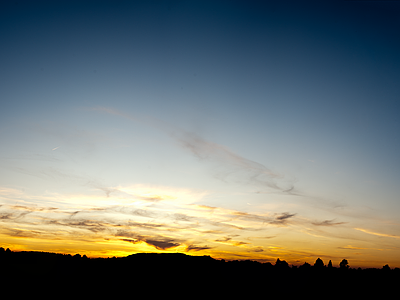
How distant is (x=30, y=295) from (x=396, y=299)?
221m

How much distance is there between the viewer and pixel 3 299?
170m

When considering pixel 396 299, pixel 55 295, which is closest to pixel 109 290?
pixel 55 295

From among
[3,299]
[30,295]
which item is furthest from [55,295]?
[3,299]

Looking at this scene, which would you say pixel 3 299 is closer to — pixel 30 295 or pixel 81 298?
pixel 30 295

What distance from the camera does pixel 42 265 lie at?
199750 millimetres

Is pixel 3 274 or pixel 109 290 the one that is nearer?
pixel 3 274

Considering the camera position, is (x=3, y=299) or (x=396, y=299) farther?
(x=396, y=299)

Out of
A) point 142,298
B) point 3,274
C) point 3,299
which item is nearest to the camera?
point 3,299

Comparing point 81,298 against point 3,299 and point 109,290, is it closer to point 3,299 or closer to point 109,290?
point 109,290

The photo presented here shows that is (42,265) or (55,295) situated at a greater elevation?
(42,265)

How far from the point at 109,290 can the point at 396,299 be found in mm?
180789

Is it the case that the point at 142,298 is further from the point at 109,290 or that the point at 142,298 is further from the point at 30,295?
the point at 30,295

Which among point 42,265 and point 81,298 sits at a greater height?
point 42,265

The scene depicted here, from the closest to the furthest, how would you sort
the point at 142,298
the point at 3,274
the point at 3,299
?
the point at 3,299, the point at 3,274, the point at 142,298
